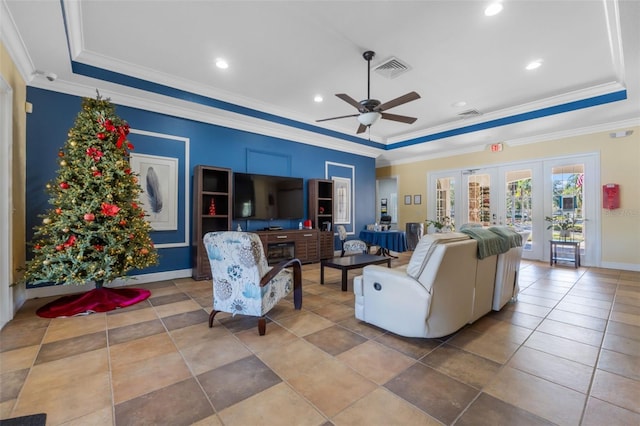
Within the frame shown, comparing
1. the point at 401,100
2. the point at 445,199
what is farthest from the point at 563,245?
the point at 401,100

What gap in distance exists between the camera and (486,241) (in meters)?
2.68

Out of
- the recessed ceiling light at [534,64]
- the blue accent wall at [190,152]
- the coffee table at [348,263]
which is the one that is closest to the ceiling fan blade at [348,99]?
the coffee table at [348,263]

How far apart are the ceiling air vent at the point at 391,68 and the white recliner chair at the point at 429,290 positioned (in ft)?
8.14

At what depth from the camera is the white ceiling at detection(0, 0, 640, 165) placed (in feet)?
8.80

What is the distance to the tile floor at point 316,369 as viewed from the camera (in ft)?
5.10

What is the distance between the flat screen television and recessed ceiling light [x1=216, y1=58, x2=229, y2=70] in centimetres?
183

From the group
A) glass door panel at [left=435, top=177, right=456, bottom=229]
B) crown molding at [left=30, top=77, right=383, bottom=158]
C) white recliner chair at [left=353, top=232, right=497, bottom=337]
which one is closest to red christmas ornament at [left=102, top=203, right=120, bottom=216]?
crown molding at [left=30, top=77, right=383, bottom=158]

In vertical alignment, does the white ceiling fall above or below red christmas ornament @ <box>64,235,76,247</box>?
above

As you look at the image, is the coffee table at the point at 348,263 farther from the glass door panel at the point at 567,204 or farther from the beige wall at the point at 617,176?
the beige wall at the point at 617,176

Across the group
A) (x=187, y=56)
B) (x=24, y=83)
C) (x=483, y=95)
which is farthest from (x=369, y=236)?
(x=24, y=83)

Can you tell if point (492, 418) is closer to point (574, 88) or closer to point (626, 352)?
point (626, 352)

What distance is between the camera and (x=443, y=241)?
2314 millimetres

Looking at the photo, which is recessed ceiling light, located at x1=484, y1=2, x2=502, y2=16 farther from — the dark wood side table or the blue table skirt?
the dark wood side table

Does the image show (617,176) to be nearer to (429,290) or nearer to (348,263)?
(348,263)
